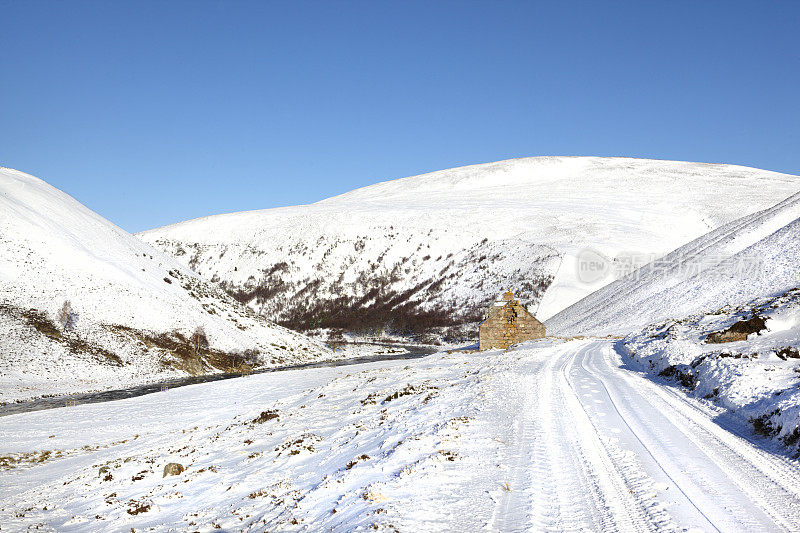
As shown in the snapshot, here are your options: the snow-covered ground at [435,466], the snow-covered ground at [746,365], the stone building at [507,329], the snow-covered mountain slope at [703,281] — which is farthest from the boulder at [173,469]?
the snow-covered mountain slope at [703,281]

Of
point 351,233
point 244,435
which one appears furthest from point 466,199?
point 244,435

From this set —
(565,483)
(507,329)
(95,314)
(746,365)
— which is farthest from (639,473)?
(95,314)

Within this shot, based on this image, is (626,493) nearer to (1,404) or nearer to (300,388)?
(300,388)

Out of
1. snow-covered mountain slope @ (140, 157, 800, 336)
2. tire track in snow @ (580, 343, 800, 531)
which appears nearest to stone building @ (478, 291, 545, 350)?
snow-covered mountain slope @ (140, 157, 800, 336)

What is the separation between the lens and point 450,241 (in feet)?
355

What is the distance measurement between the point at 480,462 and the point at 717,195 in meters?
143

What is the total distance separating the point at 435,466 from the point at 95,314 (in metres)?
43.0

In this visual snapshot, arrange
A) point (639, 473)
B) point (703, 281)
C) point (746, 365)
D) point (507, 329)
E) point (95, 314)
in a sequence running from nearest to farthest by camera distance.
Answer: point (639, 473), point (746, 365), point (95, 314), point (507, 329), point (703, 281)

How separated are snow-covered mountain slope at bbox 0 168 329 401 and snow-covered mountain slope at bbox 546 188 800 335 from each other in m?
34.1

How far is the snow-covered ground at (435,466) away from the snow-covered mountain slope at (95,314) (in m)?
16.4

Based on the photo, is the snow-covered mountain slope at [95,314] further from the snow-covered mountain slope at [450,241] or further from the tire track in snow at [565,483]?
the snow-covered mountain slope at [450,241]

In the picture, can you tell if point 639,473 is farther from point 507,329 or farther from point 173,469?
point 507,329

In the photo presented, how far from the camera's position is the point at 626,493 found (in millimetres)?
7957

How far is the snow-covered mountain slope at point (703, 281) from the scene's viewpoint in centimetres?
5034
